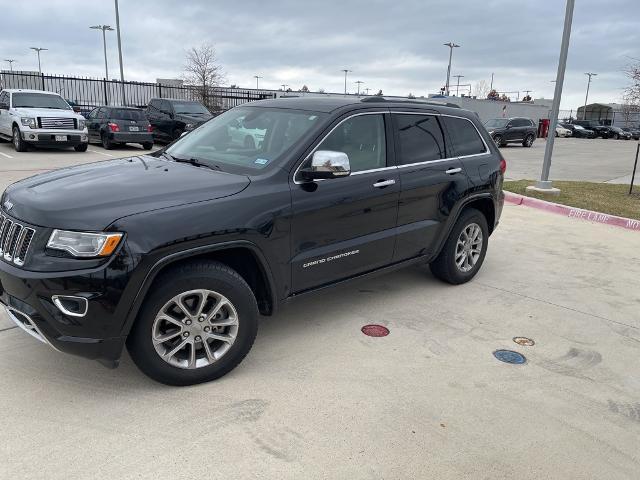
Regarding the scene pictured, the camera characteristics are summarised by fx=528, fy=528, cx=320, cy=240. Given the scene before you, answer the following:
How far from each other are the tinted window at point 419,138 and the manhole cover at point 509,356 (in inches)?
65.8

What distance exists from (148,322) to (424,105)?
3093 mm

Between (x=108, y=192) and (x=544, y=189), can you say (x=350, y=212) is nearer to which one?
(x=108, y=192)

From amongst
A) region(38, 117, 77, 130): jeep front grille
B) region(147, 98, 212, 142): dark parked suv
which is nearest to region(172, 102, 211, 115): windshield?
region(147, 98, 212, 142): dark parked suv

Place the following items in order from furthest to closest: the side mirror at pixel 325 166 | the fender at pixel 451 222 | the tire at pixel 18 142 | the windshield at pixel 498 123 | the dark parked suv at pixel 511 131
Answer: the windshield at pixel 498 123 → the dark parked suv at pixel 511 131 → the tire at pixel 18 142 → the fender at pixel 451 222 → the side mirror at pixel 325 166

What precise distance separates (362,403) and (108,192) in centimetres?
195

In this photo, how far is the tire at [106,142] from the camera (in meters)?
17.8

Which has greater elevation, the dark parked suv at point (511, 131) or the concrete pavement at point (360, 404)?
the dark parked suv at point (511, 131)

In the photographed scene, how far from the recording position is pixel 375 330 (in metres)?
4.17

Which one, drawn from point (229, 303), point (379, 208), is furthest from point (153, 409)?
point (379, 208)

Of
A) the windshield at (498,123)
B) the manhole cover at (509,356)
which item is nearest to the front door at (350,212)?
the manhole cover at (509,356)

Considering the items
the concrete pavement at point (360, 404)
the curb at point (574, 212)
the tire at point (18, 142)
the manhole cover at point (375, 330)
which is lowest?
the concrete pavement at point (360, 404)

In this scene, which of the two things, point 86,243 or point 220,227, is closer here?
point 86,243

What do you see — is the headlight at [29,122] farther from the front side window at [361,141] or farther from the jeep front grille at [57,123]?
the front side window at [361,141]

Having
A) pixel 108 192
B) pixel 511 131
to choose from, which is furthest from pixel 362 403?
pixel 511 131
